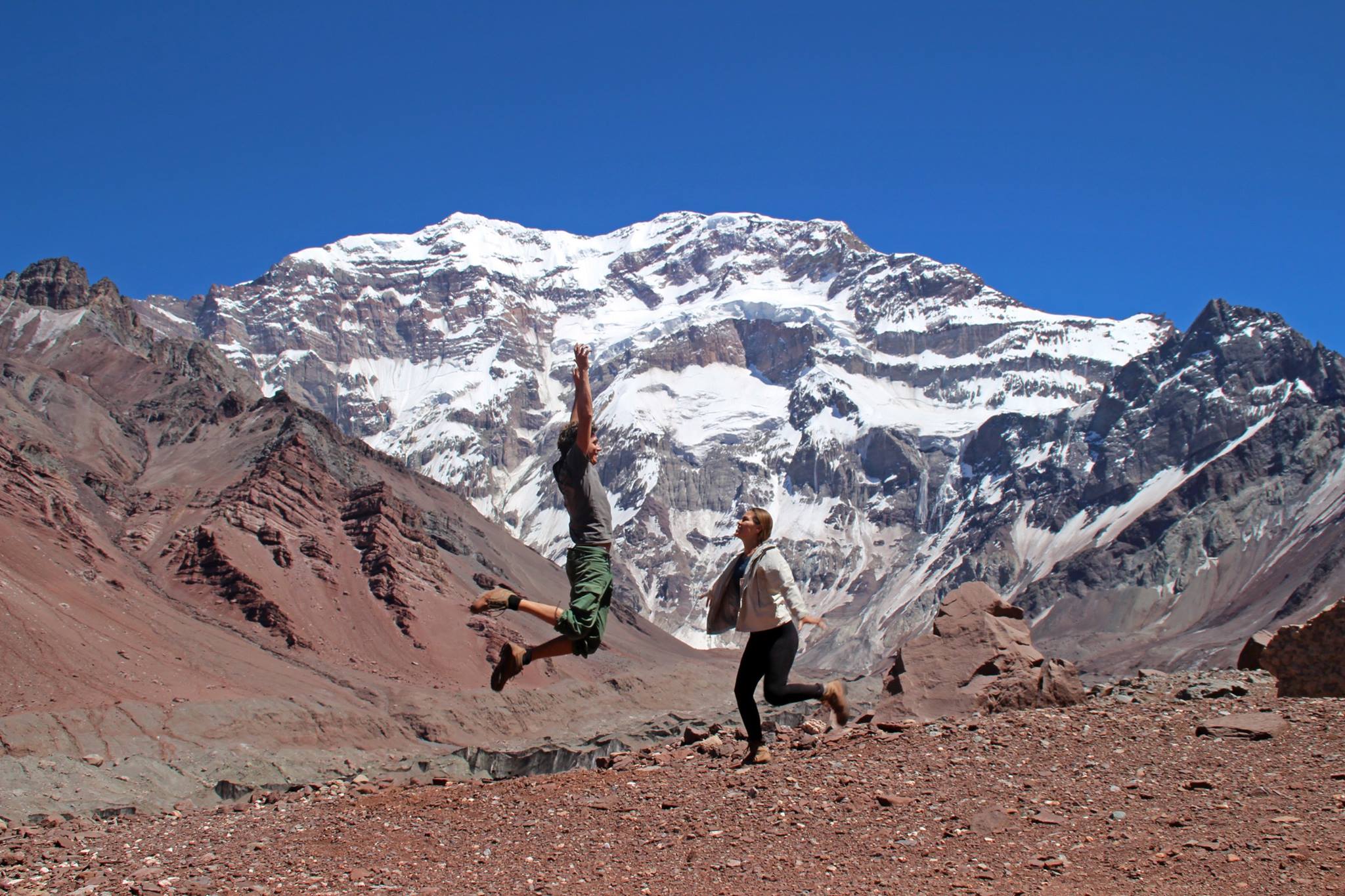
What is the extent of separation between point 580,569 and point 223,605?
73754 mm

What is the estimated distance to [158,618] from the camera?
69.0 m

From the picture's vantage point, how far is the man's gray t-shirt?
453 inches

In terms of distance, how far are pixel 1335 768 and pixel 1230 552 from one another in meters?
181

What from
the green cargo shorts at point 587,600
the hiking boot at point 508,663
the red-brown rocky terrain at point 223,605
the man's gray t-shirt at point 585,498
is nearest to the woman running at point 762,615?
the green cargo shorts at point 587,600

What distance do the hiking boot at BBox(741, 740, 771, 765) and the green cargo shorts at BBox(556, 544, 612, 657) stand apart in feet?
6.45

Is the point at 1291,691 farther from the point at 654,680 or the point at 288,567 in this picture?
the point at 654,680

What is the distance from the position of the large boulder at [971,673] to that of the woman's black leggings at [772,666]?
370 cm

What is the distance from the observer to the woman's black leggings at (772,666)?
11.3 m

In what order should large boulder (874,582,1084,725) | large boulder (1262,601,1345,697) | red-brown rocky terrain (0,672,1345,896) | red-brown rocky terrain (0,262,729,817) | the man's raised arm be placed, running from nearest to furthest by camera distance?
red-brown rocky terrain (0,672,1345,896), the man's raised arm, large boulder (1262,601,1345,697), large boulder (874,582,1084,725), red-brown rocky terrain (0,262,729,817)

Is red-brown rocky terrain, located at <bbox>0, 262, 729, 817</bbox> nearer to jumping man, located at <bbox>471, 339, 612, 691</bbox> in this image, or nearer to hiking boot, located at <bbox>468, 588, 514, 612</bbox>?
jumping man, located at <bbox>471, 339, 612, 691</bbox>

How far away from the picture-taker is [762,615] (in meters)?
11.3

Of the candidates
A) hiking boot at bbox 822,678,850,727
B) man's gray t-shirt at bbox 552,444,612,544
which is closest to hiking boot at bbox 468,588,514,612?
man's gray t-shirt at bbox 552,444,612,544

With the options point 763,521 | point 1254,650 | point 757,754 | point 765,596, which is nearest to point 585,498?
point 763,521

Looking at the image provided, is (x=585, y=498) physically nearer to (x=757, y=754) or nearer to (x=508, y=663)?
(x=508, y=663)
